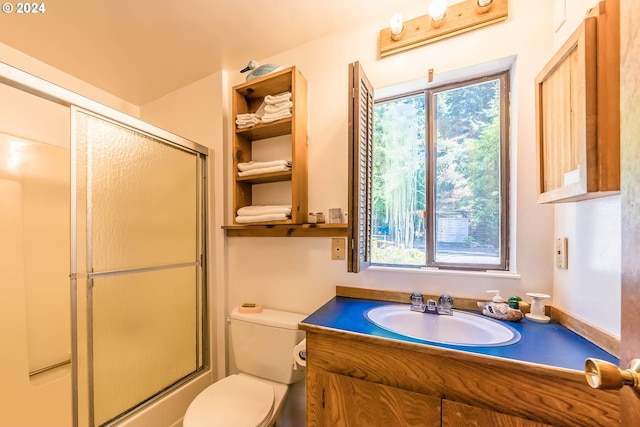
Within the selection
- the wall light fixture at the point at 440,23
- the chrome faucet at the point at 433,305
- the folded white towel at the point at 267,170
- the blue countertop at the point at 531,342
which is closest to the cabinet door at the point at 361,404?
the blue countertop at the point at 531,342

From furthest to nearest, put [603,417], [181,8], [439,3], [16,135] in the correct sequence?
[16,135] → [181,8] → [439,3] → [603,417]

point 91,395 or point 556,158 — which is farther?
point 91,395

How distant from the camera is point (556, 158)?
0.83 metres

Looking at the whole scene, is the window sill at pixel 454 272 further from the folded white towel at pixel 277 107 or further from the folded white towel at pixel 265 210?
the folded white towel at pixel 277 107

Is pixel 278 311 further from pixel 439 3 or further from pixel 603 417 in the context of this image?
pixel 439 3

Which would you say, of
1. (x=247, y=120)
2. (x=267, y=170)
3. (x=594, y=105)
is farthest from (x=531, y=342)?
(x=247, y=120)

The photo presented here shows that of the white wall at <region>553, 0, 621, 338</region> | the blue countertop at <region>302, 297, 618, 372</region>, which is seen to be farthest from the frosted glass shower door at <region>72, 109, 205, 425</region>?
the white wall at <region>553, 0, 621, 338</region>

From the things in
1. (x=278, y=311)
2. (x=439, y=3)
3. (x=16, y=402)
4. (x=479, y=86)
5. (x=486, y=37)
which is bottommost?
(x=16, y=402)

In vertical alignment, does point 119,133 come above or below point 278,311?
above

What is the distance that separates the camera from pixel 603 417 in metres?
0.62

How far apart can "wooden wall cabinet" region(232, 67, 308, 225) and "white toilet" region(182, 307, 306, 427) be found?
0.57 metres

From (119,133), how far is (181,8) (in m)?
0.73

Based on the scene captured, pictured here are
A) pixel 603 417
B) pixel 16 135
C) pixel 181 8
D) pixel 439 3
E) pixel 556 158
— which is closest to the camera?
pixel 603 417

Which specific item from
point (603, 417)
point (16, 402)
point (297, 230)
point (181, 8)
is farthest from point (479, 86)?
point (16, 402)
